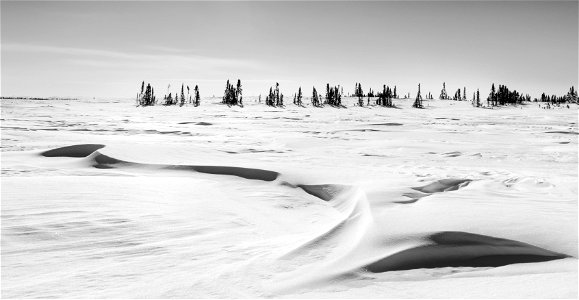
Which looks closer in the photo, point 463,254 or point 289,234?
point 463,254

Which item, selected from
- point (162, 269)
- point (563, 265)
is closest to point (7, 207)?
point (162, 269)

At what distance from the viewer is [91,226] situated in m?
2.32

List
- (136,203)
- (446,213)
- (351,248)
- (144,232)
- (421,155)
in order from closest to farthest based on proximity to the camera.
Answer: (351,248)
(144,232)
(446,213)
(136,203)
(421,155)

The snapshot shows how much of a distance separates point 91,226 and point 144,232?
37 centimetres

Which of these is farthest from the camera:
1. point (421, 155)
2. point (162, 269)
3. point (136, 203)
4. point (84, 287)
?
point (421, 155)

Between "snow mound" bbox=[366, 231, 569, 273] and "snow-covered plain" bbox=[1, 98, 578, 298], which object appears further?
"snow mound" bbox=[366, 231, 569, 273]

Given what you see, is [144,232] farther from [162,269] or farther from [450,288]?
[450,288]

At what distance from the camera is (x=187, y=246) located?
6.88ft

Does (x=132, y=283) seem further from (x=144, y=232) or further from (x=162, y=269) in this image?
(x=144, y=232)

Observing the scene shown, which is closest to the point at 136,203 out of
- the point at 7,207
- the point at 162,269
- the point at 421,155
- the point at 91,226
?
the point at 91,226

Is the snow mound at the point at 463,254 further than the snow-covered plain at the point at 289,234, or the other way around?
the snow mound at the point at 463,254

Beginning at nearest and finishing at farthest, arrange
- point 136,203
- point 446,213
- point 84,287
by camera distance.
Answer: point 84,287, point 446,213, point 136,203

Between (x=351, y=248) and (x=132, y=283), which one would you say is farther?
(x=351, y=248)

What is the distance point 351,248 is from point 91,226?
5.54 feet
